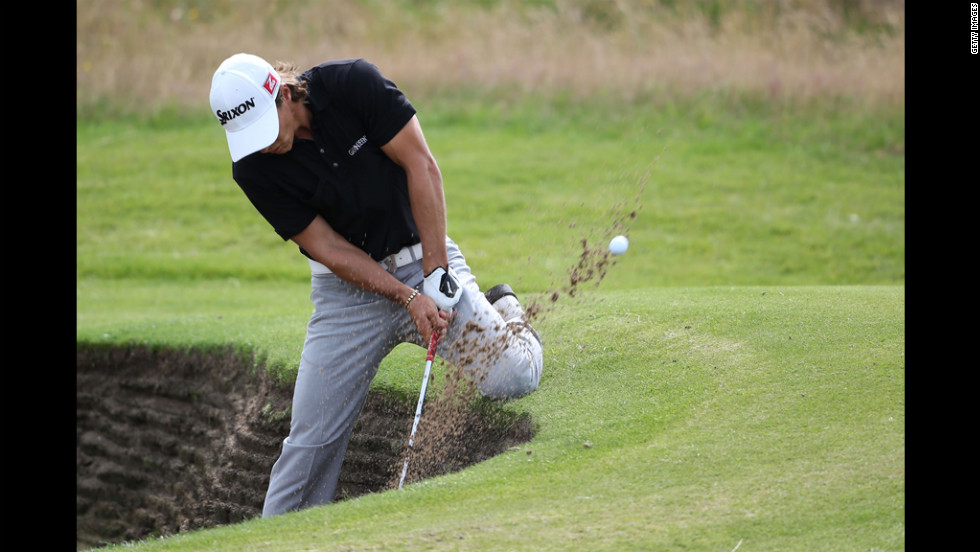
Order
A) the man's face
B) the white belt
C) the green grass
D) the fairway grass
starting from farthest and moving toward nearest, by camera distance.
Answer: the white belt < the man's face < the green grass < the fairway grass

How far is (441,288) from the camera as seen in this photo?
4.75 meters

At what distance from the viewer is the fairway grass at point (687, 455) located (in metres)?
3.38

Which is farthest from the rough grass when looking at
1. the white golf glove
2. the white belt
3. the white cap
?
the white cap

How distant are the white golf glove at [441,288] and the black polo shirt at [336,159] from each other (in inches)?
15.6

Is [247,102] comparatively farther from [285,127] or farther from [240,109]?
[285,127]

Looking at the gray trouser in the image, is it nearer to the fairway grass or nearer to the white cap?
the fairway grass

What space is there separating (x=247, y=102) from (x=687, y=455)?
7.77 ft

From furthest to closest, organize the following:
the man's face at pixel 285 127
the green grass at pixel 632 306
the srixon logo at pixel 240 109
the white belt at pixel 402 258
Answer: the white belt at pixel 402 258 → the man's face at pixel 285 127 → the srixon logo at pixel 240 109 → the green grass at pixel 632 306

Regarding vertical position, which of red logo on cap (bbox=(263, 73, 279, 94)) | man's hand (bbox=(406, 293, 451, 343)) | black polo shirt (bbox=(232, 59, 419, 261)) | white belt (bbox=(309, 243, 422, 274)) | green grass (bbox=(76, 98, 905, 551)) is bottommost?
green grass (bbox=(76, 98, 905, 551))

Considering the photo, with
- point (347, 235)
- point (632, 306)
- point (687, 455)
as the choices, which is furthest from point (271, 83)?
point (632, 306)

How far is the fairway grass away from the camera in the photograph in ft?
11.1

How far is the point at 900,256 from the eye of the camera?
11203mm

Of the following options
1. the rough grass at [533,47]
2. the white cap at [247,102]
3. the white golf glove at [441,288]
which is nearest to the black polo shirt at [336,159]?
the white cap at [247,102]

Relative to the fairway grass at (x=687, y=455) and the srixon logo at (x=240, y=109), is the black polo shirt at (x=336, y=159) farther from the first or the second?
the fairway grass at (x=687, y=455)
